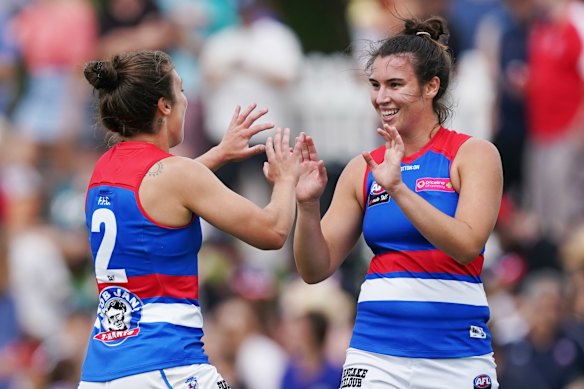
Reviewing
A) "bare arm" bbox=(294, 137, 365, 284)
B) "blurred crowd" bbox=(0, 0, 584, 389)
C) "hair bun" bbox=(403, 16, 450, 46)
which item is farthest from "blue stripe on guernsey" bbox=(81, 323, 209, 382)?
"blurred crowd" bbox=(0, 0, 584, 389)

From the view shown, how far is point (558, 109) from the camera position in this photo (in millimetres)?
11562

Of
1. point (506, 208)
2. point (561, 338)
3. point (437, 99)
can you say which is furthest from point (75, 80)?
point (437, 99)

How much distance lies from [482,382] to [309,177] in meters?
1.15

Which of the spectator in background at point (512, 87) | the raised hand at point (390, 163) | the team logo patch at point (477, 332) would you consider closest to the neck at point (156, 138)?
the raised hand at point (390, 163)

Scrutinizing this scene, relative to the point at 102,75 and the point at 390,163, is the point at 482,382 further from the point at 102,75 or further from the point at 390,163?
the point at 102,75

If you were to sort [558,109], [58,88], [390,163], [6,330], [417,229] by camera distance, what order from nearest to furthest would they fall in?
[390,163] < [417,229] < [6,330] < [558,109] < [58,88]

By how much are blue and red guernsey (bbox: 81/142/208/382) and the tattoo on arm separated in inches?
0.7

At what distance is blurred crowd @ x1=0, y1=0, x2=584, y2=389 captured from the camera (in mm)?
9617

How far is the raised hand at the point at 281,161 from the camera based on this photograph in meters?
5.51

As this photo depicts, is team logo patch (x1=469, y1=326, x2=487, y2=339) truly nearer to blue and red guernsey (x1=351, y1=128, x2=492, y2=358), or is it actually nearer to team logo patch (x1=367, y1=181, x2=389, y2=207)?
blue and red guernsey (x1=351, y1=128, x2=492, y2=358)

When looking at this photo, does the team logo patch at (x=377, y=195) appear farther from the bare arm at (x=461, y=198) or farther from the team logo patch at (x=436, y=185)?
the bare arm at (x=461, y=198)

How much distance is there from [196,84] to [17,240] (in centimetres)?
252

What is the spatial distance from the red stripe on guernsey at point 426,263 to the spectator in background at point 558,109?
5844 mm

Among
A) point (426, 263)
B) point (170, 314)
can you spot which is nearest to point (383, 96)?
point (426, 263)
